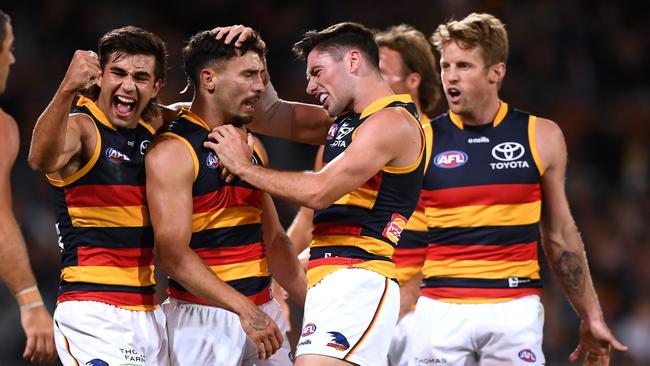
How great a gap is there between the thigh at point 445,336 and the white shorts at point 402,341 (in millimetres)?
447

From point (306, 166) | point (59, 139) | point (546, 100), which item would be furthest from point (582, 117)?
point (59, 139)

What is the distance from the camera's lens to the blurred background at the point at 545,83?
36.0 feet

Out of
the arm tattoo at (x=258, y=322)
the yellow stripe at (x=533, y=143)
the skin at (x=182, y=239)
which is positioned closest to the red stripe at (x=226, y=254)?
the skin at (x=182, y=239)

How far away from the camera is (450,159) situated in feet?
19.4

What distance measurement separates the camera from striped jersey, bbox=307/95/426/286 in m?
4.92

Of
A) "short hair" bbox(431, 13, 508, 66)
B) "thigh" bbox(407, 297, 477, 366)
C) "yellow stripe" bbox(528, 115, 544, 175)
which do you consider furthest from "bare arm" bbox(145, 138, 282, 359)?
"short hair" bbox(431, 13, 508, 66)

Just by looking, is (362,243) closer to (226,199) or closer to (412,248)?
(226,199)

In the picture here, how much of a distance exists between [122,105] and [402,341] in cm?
245

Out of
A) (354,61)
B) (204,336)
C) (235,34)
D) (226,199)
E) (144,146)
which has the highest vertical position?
(235,34)

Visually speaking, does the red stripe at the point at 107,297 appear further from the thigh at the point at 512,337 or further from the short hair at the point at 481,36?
the short hair at the point at 481,36

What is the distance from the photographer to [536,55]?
13.4 m

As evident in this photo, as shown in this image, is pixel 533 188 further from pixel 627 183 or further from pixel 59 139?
pixel 627 183

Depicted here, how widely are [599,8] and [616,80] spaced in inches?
46.0

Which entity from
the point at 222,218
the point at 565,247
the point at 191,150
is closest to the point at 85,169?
the point at 191,150
